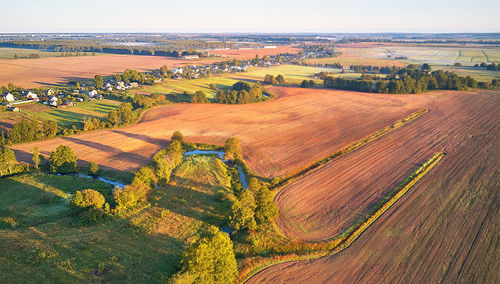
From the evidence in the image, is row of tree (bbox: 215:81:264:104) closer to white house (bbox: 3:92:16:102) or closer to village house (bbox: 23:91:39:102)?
village house (bbox: 23:91:39:102)

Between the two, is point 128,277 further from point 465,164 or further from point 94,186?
point 465,164

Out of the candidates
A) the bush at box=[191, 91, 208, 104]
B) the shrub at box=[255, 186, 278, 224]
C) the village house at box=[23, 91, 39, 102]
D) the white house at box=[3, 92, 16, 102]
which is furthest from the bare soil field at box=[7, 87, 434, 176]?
the white house at box=[3, 92, 16, 102]

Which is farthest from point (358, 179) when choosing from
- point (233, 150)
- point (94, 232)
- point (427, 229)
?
point (94, 232)

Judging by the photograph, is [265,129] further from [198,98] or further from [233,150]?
[198,98]

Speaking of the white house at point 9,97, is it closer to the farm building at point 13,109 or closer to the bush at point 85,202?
the farm building at point 13,109

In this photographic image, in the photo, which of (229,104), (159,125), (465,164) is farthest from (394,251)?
(229,104)
